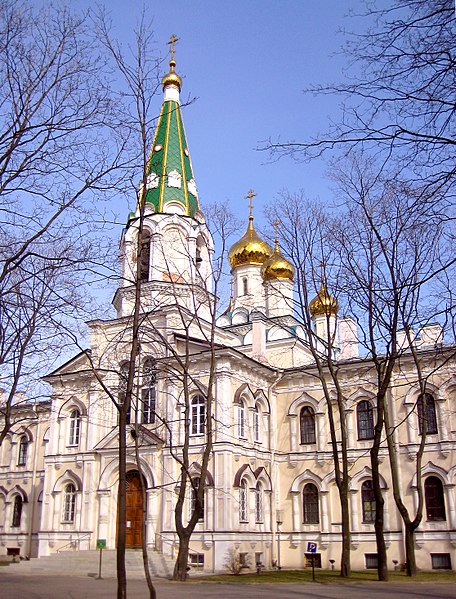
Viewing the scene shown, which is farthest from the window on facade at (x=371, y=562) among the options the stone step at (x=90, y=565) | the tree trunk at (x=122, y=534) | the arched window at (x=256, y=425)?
the tree trunk at (x=122, y=534)

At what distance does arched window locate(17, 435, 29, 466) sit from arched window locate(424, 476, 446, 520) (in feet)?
74.3

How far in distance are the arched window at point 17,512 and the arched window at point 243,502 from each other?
15711 mm

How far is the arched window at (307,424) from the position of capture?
97.0 ft

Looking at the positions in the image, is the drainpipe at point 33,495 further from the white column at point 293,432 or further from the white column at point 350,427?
the white column at point 350,427

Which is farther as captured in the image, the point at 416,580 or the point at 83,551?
the point at 83,551

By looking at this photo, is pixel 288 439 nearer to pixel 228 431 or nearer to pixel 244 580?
pixel 228 431

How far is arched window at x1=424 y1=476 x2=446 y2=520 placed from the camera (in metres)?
26.0

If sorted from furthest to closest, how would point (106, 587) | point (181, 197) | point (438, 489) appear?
point (181, 197) < point (438, 489) < point (106, 587)

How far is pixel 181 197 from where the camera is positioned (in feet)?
109

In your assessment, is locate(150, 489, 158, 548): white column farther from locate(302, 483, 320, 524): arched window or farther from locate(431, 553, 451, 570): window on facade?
locate(431, 553, 451, 570): window on facade

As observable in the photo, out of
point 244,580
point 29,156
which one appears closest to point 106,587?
point 244,580

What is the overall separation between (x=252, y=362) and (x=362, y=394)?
203 inches

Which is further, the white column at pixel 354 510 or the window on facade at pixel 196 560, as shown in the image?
the white column at pixel 354 510

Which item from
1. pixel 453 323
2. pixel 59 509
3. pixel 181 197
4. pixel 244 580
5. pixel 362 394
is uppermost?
pixel 181 197
